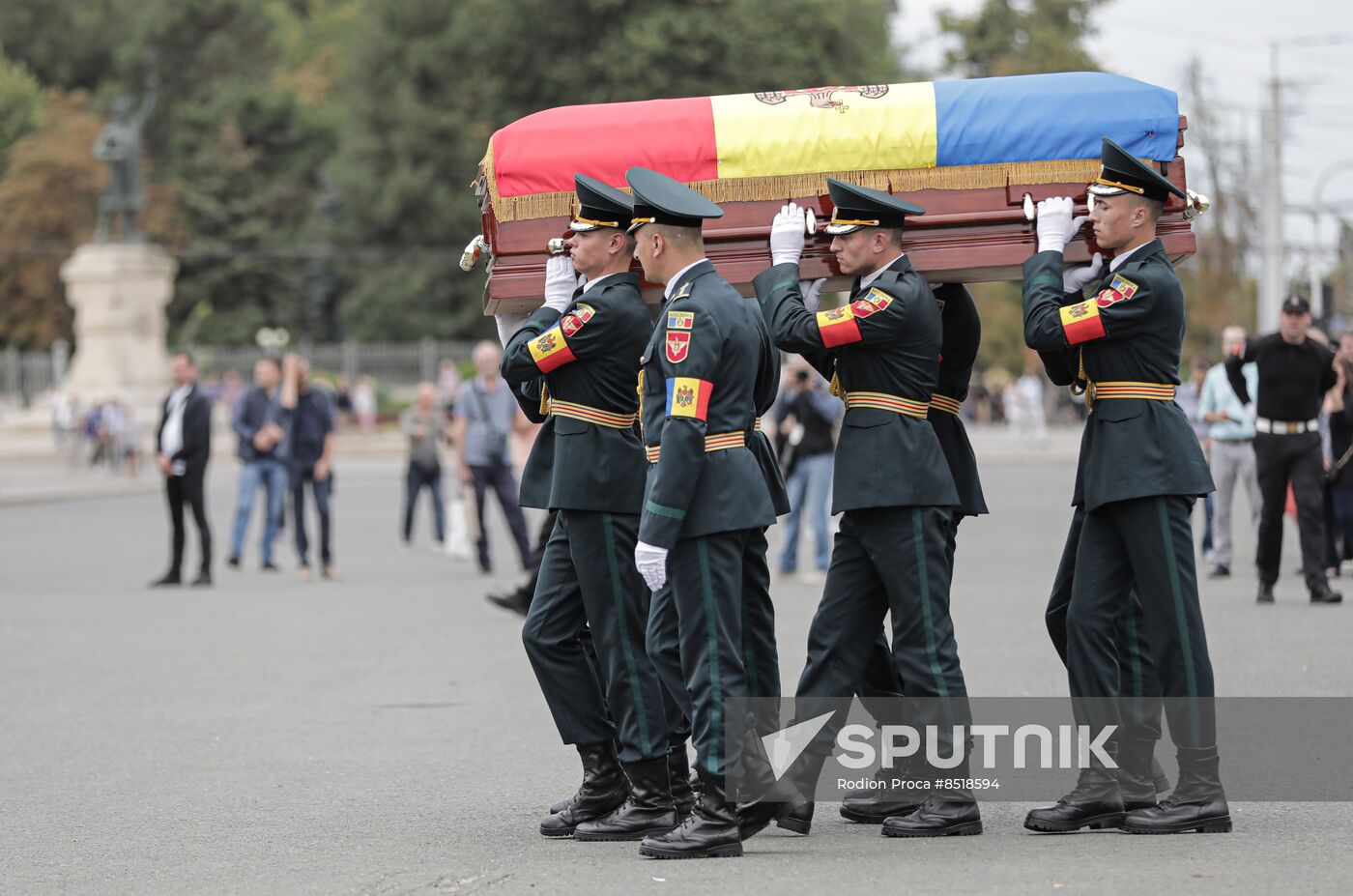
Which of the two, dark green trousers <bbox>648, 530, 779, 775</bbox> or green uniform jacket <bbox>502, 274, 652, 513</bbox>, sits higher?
green uniform jacket <bbox>502, 274, 652, 513</bbox>

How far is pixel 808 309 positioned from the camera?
247 inches

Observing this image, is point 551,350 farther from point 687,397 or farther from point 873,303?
point 873,303

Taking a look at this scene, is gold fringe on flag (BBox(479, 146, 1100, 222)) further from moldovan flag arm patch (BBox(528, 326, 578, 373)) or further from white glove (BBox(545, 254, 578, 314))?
moldovan flag arm patch (BBox(528, 326, 578, 373))

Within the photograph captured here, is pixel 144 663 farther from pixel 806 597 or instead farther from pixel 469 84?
pixel 469 84

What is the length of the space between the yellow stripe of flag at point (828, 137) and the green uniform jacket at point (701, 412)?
73cm

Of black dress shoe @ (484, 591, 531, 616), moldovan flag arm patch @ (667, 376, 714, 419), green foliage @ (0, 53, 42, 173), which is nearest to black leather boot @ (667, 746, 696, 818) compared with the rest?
moldovan flag arm patch @ (667, 376, 714, 419)

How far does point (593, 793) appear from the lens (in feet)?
20.6

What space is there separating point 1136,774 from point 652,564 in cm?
175

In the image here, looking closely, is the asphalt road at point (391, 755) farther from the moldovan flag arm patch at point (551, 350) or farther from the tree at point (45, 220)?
the tree at point (45, 220)

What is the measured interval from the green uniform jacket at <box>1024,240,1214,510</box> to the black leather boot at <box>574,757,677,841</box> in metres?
1.66

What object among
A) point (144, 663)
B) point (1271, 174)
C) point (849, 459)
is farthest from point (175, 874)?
point (1271, 174)

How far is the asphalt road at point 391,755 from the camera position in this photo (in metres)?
5.58

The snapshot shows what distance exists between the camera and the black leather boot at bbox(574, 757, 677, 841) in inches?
240

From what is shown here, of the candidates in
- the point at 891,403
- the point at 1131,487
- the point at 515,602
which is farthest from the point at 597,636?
the point at 515,602
